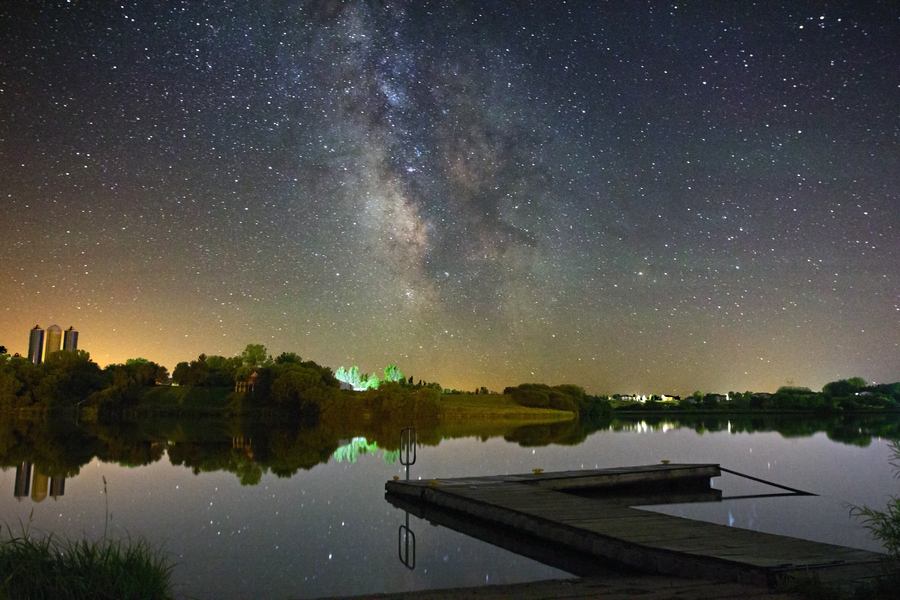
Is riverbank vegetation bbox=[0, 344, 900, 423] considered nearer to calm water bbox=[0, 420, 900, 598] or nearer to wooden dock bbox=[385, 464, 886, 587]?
calm water bbox=[0, 420, 900, 598]

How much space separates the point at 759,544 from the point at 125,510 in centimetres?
1099

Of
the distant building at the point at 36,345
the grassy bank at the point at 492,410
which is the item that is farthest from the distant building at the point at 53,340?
the grassy bank at the point at 492,410

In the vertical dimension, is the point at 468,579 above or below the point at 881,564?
below

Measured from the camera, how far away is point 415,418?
62.1 m

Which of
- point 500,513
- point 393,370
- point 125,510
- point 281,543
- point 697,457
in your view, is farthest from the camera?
point 393,370

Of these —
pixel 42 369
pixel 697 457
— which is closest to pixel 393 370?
pixel 42 369

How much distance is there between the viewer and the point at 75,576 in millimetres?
5191

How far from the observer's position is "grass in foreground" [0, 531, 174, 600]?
508cm

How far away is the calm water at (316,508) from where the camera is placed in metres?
8.37

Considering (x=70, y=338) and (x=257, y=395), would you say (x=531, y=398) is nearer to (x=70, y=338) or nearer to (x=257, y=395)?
(x=257, y=395)

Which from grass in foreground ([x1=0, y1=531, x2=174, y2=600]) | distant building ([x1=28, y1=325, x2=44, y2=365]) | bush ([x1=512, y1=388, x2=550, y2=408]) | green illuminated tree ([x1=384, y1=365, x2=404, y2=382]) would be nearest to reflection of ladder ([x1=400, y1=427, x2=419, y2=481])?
grass in foreground ([x1=0, y1=531, x2=174, y2=600])

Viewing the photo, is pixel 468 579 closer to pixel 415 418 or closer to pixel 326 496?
pixel 326 496

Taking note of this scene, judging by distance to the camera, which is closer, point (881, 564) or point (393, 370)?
point (881, 564)

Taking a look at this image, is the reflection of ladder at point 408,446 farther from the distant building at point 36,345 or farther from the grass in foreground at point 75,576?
the distant building at point 36,345
